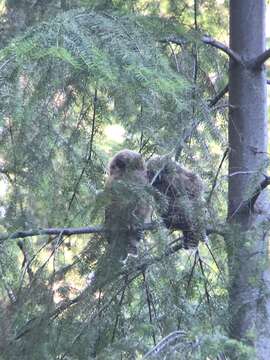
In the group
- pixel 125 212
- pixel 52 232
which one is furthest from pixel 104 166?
pixel 125 212

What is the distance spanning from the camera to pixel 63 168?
6168mm

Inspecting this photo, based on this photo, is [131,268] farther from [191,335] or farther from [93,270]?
[191,335]

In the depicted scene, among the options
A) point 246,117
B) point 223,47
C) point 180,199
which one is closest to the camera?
point 180,199

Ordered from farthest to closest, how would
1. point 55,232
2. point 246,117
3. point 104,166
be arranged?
1. point 104,166
2. point 246,117
3. point 55,232

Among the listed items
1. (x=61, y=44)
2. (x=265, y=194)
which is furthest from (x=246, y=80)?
(x=61, y=44)

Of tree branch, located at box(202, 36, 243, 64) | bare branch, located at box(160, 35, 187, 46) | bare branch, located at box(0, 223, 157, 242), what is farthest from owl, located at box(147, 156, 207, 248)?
tree branch, located at box(202, 36, 243, 64)

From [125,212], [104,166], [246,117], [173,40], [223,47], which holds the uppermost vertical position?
[223,47]

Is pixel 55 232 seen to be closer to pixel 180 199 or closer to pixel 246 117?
pixel 180 199

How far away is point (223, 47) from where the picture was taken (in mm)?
5547

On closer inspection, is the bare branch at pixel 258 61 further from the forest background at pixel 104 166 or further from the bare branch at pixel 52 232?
the bare branch at pixel 52 232

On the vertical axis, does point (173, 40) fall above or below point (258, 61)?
below

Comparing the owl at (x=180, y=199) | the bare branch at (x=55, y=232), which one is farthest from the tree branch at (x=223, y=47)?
the bare branch at (x=55, y=232)

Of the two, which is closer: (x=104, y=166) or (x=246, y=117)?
(x=246, y=117)

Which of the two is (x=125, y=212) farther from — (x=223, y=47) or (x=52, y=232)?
(x=223, y=47)
